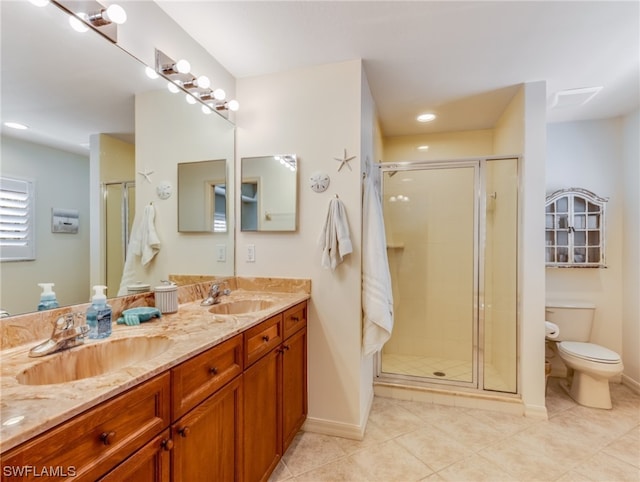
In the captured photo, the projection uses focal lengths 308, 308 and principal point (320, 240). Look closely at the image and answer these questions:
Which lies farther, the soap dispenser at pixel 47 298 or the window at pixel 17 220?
the soap dispenser at pixel 47 298

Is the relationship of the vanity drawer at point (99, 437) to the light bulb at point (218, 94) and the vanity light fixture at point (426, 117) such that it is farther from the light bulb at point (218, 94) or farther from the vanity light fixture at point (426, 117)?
the vanity light fixture at point (426, 117)

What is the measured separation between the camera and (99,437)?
0.73m

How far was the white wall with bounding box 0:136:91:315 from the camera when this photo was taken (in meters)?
1.06

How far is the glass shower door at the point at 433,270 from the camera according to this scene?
265 centimetres

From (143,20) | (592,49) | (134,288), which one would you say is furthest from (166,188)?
(592,49)

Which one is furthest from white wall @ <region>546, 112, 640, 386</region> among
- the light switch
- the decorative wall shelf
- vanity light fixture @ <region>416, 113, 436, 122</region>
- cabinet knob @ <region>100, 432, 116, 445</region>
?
cabinet knob @ <region>100, 432, 116, 445</region>

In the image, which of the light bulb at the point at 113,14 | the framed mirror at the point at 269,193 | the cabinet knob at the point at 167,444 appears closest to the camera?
the cabinet knob at the point at 167,444

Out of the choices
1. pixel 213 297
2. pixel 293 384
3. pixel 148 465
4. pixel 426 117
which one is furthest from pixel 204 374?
pixel 426 117

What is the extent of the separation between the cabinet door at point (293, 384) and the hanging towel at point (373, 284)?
418 mm

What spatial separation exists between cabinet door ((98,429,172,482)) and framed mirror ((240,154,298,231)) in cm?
141

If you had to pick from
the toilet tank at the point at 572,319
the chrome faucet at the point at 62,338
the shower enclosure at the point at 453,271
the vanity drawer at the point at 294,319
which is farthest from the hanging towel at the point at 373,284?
the toilet tank at the point at 572,319

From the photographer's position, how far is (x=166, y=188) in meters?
1.74

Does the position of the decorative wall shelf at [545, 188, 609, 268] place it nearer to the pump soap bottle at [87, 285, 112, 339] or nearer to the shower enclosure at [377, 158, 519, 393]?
the shower enclosure at [377, 158, 519, 393]

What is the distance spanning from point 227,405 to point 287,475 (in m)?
0.77
